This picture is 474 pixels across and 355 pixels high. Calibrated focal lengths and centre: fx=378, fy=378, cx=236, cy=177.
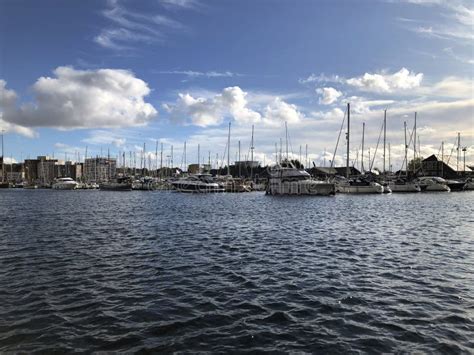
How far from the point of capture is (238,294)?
16953 mm

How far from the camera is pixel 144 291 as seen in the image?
57.3 ft

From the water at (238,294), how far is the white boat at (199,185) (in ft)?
391

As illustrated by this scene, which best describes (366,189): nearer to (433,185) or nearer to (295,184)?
(295,184)

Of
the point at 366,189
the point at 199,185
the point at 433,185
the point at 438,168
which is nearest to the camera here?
the point at 366,189

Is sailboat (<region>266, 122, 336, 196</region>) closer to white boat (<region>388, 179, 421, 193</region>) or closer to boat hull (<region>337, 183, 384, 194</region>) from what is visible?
boat hull (<region>337, 183, 384, 194</region>)

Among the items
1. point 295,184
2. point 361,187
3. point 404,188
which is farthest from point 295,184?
point 404,188

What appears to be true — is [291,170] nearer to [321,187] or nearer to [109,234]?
[321,187]

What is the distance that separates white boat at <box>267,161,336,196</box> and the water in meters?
83.2

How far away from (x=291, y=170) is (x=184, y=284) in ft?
344

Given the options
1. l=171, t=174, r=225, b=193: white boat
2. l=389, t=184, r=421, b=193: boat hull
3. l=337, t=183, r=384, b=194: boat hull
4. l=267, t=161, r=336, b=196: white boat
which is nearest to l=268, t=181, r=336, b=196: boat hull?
l=267, t=161, r=336, b=196: white boat

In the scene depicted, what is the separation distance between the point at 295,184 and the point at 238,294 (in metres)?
103

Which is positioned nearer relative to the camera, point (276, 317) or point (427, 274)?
point (276, 317)

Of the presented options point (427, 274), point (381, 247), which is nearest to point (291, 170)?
point (381, 247)

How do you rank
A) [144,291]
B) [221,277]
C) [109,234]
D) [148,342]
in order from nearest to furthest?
[148,342]
[144,291]
[221,277]
[109,234]
